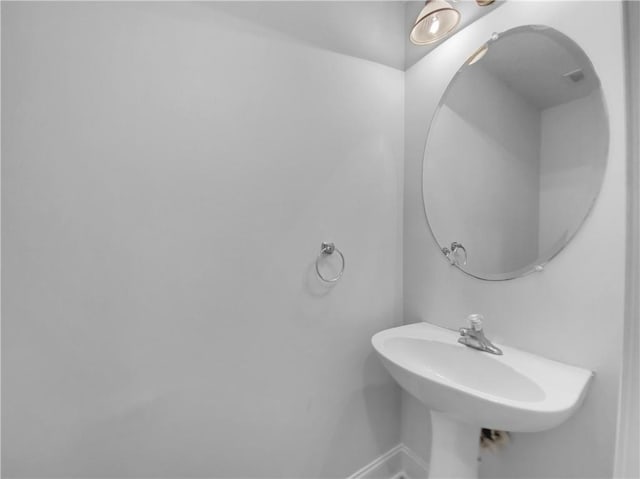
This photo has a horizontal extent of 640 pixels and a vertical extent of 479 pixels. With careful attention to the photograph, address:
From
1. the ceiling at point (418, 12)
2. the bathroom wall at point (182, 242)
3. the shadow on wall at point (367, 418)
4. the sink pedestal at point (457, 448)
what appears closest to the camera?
the bathroom wall at point (182, 242)

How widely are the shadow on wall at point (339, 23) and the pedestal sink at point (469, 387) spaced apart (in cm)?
120

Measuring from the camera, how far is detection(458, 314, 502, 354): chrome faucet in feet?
3.14

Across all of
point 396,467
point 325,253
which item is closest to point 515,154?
point 325,253

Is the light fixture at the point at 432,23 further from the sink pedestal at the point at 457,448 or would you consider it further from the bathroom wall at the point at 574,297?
the sink pedestal at the point at 457,448

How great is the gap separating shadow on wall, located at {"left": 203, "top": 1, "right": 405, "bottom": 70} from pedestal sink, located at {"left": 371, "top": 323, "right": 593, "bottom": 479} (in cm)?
120

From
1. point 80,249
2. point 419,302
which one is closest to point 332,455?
point 419,302

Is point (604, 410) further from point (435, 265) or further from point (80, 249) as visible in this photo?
point (80, 249)

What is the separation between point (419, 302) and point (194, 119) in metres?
1.16

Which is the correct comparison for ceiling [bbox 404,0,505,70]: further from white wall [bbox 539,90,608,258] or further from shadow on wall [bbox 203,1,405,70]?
white wall [bbox 539,90,608,258]

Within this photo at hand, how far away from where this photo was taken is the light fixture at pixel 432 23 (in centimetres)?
94

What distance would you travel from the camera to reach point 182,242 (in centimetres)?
84

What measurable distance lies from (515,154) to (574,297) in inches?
19.5

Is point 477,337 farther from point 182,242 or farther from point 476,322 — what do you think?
point 182,242

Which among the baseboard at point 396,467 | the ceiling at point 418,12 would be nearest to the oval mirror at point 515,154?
the ceiling at point 418,12
